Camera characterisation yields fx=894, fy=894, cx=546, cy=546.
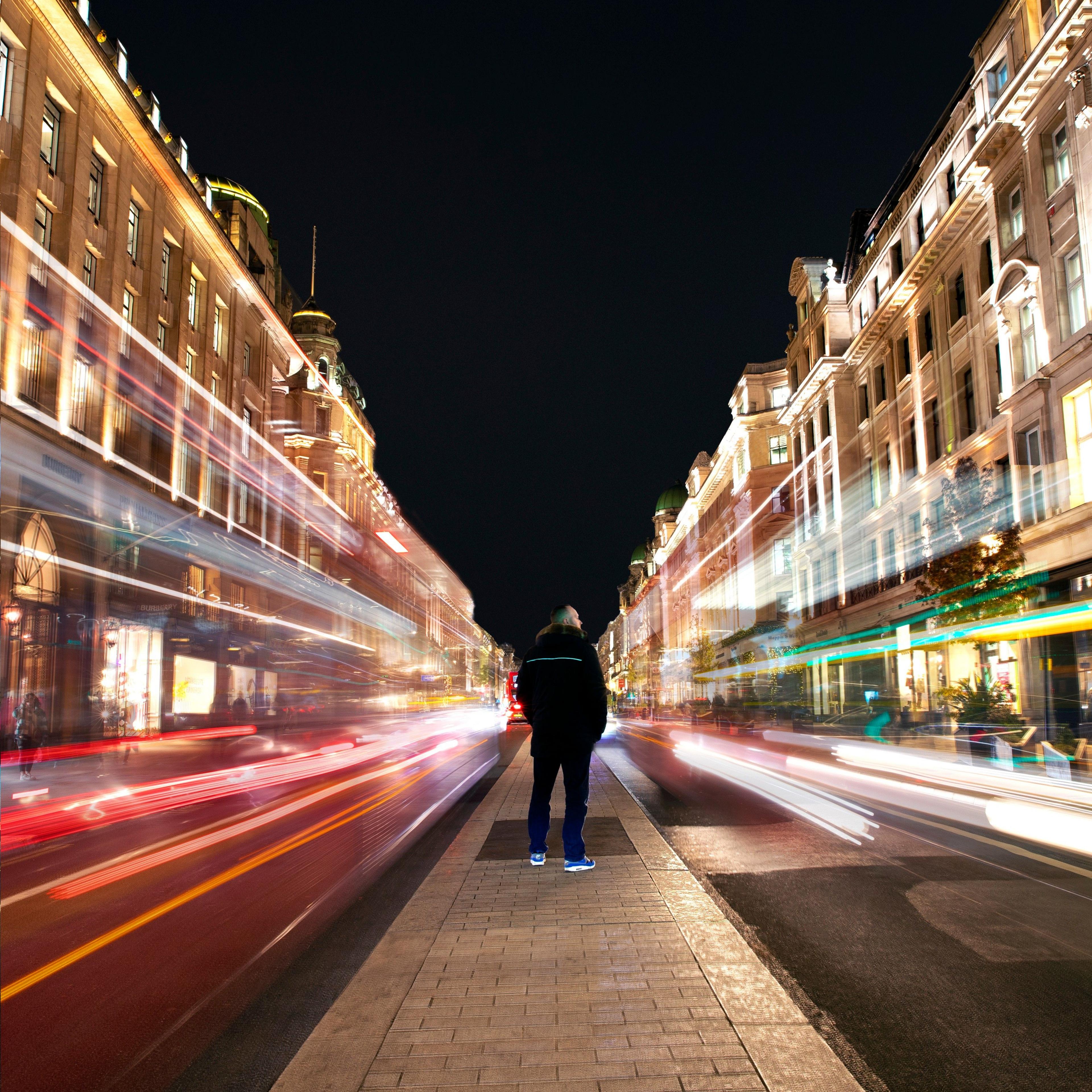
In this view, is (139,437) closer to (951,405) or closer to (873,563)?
(951,405)

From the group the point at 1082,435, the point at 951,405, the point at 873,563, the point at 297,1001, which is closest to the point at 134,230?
the point at 951,405

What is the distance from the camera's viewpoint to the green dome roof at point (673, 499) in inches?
4564

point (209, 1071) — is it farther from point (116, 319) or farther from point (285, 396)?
point (285, 396)

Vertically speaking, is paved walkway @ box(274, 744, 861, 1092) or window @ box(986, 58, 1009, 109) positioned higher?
window @ box(986, 58, 1009, 109)

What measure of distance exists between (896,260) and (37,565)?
34.3m

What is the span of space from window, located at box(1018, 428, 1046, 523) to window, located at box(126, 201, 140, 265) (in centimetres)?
3076

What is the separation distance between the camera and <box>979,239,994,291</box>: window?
2925cm

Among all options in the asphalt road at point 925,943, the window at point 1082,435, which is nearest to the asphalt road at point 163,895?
the asphalt road at point 925,943

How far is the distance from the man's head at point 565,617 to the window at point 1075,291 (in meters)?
21.4

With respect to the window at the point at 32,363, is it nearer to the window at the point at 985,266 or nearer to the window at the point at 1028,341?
the window at the point at 1028,341

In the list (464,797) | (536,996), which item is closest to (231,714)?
(464,797)

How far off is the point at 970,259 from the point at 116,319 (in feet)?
95.9

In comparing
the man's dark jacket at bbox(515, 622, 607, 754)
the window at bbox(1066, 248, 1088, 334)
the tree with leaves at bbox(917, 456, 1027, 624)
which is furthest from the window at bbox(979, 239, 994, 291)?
the man's dark jacket at bbox(515, 622, 607, 754)

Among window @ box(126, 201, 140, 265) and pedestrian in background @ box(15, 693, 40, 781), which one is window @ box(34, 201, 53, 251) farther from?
pedestrian in background @ box(15, 693, 40, 781)
